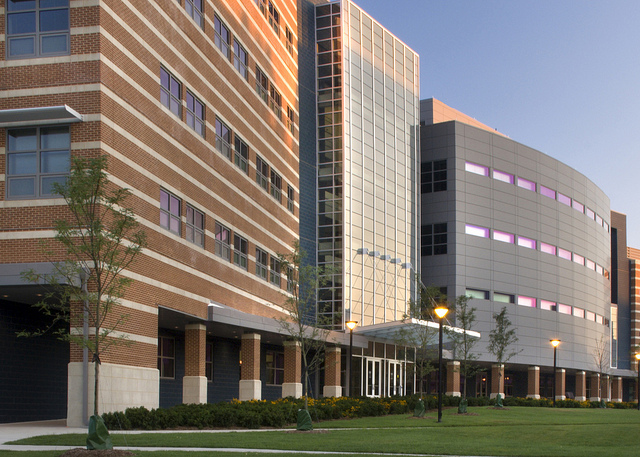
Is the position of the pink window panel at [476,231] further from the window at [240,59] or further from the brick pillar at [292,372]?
the window at [240,59]

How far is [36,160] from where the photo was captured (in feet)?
84.5

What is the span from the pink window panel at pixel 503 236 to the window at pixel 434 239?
19.8 feet

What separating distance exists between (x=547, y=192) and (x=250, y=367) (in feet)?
170

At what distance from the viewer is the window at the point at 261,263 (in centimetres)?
4291

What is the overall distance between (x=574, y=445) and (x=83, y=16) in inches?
808

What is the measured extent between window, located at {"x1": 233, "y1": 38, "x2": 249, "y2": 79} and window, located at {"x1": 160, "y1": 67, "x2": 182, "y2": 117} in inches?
320

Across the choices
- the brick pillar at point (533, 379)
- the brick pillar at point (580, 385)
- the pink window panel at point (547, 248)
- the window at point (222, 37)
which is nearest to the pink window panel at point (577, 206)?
the pink window panel at point (547, 248)

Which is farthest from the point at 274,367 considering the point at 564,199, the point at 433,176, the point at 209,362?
the point at 564,199

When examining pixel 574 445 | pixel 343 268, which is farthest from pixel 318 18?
pixel 574 445

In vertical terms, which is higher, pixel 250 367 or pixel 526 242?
pixel 526 242

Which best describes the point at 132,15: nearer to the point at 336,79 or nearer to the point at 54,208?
the point at 54,208

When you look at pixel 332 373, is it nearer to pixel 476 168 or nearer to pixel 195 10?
pixel 195 10

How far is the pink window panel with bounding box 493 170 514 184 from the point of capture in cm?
7528

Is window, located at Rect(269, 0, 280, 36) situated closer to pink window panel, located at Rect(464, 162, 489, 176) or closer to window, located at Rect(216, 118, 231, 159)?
window, located at Rect(216, 118, 231, 159)
